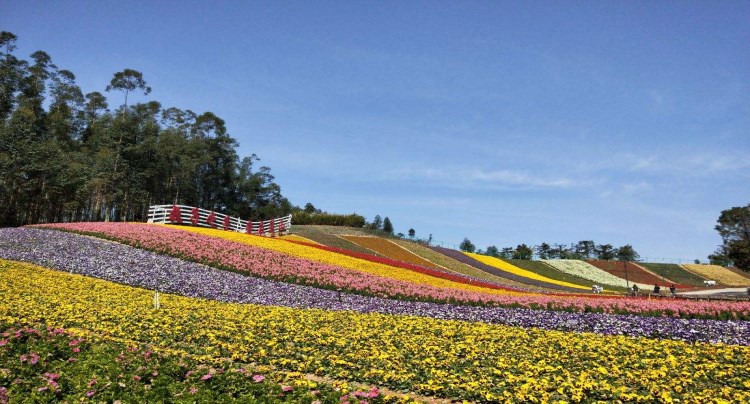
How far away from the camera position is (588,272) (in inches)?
2488

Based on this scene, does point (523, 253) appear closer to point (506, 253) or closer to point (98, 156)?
point (506, 253)

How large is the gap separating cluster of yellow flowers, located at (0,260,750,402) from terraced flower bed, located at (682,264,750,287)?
207ft

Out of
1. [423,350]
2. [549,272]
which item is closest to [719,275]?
[549,272]

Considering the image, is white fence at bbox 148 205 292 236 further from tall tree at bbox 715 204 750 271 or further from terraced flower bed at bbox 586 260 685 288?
tall tree at bbox 715 204 750 271

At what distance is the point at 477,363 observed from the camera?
9117mm

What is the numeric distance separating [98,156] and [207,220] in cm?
2909

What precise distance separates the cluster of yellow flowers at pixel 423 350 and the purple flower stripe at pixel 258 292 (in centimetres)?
237

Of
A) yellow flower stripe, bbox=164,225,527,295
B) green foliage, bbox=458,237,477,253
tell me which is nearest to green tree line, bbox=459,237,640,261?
green foliage, bbox=458,237,477,253

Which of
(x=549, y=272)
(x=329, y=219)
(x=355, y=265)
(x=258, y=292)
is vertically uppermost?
(x=329, y=219)

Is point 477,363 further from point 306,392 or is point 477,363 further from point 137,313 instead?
point 137,313

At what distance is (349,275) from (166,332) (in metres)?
13.6

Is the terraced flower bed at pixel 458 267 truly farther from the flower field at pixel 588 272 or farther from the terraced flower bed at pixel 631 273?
the terraced flower bed at pixel 631 273

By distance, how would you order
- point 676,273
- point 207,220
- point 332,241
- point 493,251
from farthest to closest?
point 493,251 < point 676,273 < point 332,241 < point 207,220

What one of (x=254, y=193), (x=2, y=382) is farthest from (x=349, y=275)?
(x=254, y=193)
